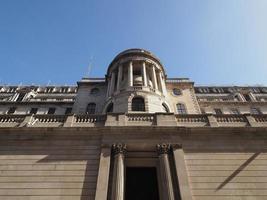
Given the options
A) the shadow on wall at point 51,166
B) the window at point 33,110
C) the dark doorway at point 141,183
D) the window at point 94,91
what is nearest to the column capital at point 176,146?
the dark doorway at point 141,183

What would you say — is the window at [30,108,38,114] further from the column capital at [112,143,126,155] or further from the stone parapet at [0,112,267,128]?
the column capital at [112,143,126,155]

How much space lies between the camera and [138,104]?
80.7 ft

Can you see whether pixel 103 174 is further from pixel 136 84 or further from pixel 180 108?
pixel 180 108

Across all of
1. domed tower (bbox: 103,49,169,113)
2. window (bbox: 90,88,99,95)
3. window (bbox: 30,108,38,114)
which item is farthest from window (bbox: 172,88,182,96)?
window (bbox: 30,108,38,114)

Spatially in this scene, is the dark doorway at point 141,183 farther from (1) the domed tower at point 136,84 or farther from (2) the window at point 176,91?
(2) the window at point 176,91

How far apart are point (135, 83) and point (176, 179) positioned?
15805mm

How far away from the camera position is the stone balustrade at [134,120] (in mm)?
17125

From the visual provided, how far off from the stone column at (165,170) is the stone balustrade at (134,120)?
2353mm

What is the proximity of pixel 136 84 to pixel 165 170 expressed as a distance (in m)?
14.9

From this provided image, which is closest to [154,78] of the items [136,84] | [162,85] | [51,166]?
[162,85]

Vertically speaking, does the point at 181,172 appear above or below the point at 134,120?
below

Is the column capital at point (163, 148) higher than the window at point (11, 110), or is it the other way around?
the window at point (11, 110)

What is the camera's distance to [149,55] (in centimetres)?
3047

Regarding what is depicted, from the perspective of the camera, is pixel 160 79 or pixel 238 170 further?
pixel 160 79
